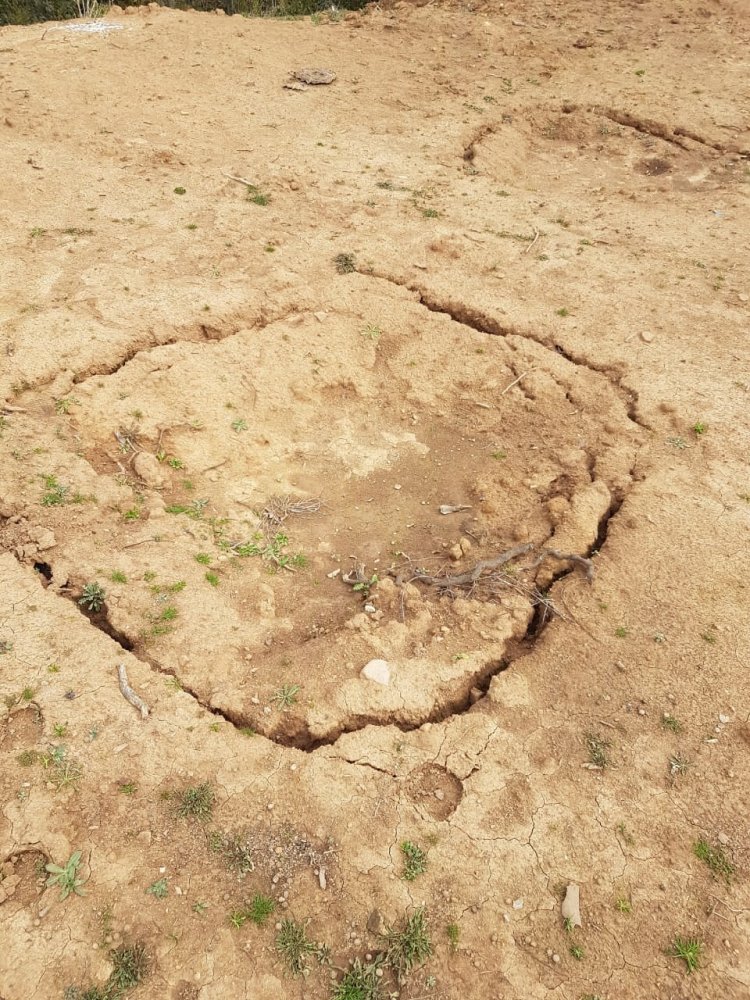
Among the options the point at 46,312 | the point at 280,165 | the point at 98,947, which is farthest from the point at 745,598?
the point at 280,165

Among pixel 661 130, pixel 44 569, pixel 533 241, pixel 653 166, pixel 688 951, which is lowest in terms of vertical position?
pixel 688 951

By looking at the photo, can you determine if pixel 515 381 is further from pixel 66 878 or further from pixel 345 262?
pixel 66 878

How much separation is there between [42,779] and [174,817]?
0.63 metres

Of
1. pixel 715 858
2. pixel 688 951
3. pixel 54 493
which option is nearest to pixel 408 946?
pixel 688 951

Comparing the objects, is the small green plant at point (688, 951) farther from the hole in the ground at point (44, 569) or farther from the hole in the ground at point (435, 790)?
the hole in the ground at point (44, 569)

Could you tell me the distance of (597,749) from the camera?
313 centimetres

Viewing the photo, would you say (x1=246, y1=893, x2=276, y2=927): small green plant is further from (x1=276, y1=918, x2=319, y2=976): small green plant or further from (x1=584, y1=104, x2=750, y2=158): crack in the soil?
(x1=584, y1=104, x2=750, y2=158): crack in the soil

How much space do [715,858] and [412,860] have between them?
134 centimetres

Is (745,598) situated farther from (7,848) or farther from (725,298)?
(7,848)

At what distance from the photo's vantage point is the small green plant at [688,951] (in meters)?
2.53

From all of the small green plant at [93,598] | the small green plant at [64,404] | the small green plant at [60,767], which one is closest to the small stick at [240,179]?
the small green plant at [64,404]

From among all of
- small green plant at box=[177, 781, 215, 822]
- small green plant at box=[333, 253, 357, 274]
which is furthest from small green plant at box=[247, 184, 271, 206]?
small green plant at box=[177, 781, 215, 822]

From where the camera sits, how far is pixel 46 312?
5.16 meters

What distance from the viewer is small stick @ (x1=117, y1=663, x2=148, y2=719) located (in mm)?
3121
